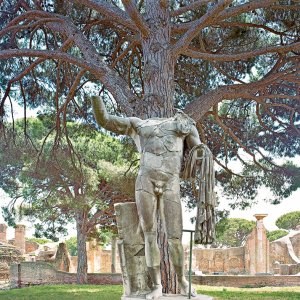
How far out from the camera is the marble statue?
16.0ft

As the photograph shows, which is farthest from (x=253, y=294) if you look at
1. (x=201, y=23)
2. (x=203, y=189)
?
(x=203, y=189)

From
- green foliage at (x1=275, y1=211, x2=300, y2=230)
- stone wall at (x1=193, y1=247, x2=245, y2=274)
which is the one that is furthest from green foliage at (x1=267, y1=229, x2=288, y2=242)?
stone wall at (x1=193, y1=247, x2=245, y2=274)

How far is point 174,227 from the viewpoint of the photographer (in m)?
4.84

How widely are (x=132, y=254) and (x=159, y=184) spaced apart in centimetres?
75

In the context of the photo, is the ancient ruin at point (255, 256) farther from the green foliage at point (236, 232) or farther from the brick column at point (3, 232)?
the green foliage at point (236, 232)

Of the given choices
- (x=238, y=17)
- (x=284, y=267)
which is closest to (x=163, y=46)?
(x=238, y=17)

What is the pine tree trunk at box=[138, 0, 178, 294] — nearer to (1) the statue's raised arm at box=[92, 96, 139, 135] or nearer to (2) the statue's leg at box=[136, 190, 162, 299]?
(1) the statue's raised arm at box=[92, 96, 139, 135]

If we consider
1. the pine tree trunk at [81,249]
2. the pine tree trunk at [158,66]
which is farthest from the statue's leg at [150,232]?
the pine tree trunk at [81,249]

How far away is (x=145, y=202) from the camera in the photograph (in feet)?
16.0

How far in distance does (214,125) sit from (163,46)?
218 inches

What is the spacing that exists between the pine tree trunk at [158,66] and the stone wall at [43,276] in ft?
41.7

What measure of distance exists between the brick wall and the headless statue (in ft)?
46.0

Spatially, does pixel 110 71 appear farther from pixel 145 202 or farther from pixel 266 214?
pixel 266 214

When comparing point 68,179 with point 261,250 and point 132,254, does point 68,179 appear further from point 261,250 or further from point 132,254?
point 261,250
